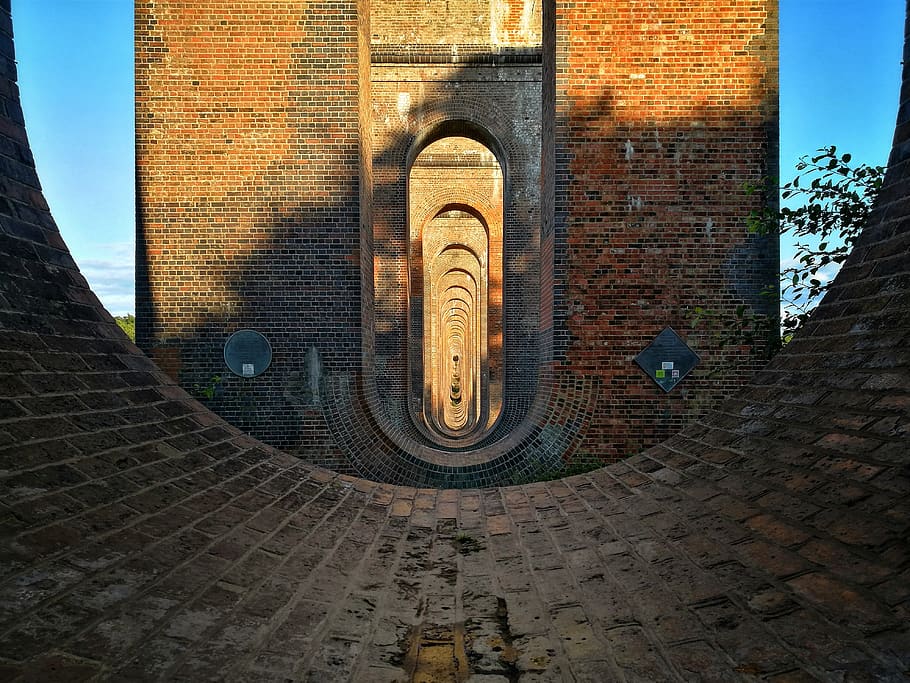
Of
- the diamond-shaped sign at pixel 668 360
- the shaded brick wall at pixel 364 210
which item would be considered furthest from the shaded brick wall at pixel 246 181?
the diamond-shaped sign at pixel 668 360

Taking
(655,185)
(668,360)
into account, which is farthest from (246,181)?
(668,360)

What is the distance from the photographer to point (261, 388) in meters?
8.23

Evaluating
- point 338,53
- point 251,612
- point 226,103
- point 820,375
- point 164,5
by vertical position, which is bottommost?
point 251,612

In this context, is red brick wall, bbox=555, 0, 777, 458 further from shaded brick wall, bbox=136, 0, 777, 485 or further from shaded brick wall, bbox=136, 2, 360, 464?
shaded brick wall, bbox=136, 2, 360, 464

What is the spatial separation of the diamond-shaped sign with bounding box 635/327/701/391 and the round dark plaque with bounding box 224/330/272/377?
441 centimetres

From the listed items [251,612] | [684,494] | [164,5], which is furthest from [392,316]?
[251,612]

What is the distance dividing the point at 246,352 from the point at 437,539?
482 centimetres

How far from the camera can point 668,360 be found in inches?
316

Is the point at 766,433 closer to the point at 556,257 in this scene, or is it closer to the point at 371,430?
the point at 556,257

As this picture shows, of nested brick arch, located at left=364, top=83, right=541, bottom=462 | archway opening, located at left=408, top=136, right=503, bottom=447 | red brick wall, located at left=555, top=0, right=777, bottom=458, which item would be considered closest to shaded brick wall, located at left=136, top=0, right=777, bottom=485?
red brick wall, located at left=555, top=0, right=777, bottom=458

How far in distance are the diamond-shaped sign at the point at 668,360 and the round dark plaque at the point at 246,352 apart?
4.41m

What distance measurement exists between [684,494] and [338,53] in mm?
6746

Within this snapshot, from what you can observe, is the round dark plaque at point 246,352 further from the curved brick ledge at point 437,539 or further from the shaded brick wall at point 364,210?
the curved brick ledge at point 437,539

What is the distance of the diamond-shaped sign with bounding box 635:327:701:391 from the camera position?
800cm
